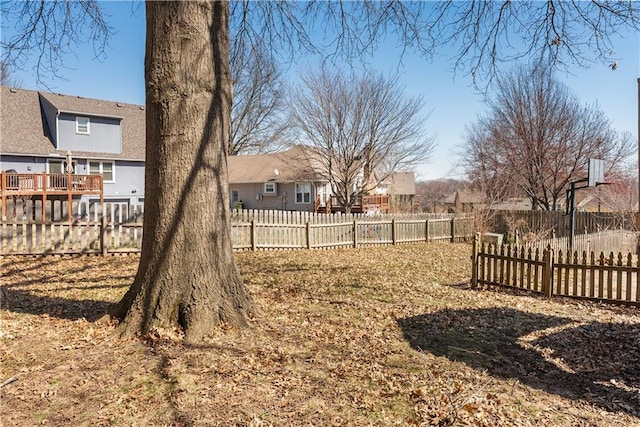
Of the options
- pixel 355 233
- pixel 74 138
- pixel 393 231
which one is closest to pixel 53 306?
pixel 355 233

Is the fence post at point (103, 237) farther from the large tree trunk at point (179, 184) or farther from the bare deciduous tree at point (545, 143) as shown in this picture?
the bare deciduous tree at point (545, 143)

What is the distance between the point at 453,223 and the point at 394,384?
1638 centimetres

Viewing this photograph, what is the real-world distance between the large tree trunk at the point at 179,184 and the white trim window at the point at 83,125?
77.0ft

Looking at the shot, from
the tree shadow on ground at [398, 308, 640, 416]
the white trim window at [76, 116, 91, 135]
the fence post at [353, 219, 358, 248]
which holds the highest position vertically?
the white trim window at [76, 116, 91, 135]

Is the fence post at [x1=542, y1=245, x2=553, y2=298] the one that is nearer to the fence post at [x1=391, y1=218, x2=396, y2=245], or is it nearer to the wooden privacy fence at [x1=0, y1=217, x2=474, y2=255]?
the wooden privacy fence at [x1=0, y1=217, x2=474, y2=255]

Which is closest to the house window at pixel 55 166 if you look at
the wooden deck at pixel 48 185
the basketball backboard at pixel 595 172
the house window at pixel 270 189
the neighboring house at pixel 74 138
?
the neighboring house at pixel 74 138

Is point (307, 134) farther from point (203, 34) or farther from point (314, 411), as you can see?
point (314, 411)

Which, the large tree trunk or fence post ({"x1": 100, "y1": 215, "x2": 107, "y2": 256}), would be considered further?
fence post ({"x1": 100, "y1": 215, "x2": 107, "y2": 256})

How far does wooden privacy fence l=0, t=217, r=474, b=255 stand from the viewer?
34.1ft

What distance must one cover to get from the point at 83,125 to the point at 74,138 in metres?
0.98

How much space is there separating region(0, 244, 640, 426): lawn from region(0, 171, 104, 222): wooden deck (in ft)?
50.8

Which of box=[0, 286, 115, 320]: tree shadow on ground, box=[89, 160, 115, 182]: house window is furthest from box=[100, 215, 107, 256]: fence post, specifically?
box=[89, 160, 115, 182]: house window

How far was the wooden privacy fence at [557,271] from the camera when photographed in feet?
23.8

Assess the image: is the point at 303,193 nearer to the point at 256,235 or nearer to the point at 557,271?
the point at 256,235
